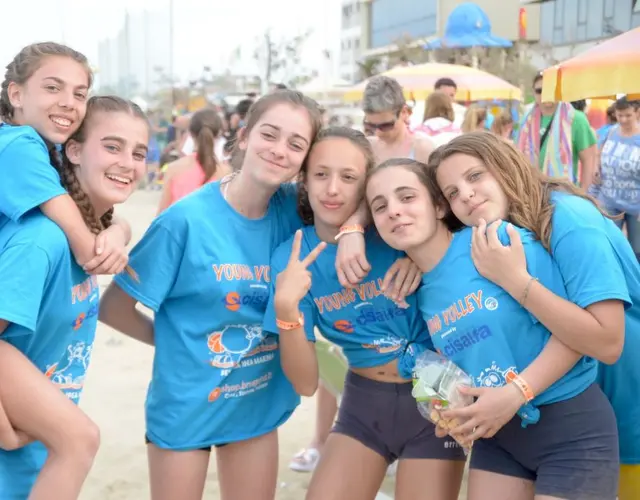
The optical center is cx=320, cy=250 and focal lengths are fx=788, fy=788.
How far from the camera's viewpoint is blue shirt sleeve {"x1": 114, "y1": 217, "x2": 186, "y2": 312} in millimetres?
2908

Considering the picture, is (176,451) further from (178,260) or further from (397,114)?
(397,114)

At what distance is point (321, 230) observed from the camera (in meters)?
3.12

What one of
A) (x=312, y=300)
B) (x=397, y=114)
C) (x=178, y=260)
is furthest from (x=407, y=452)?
(x=397, y=114)

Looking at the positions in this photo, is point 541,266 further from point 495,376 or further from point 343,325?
point 343,325

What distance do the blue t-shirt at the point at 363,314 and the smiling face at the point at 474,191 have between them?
0.38m

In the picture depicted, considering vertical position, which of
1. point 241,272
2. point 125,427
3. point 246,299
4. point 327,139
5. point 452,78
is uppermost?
point 452,78

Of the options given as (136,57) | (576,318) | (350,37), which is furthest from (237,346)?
(350,37)

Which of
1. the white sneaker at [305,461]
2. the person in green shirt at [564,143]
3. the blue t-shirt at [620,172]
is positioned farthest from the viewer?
the person in green shirt at [564,143]

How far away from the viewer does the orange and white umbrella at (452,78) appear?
39.8ft

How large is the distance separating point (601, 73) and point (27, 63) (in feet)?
10.1

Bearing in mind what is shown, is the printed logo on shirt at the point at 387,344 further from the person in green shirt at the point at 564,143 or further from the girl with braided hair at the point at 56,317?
the person in green shirt at the point at 564,143

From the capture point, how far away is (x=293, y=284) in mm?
2785

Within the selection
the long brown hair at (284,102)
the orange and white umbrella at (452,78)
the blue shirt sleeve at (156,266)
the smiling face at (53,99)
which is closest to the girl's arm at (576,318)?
the long brown hair at (284,102)

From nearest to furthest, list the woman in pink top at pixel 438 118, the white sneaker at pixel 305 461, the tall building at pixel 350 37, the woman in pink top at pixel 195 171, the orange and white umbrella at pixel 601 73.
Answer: the orange and white umbrella at pixel 601 73 < the white sneaker at pixel 305 461 < the woman in pink top at pixel 195 171 < the woman in pink top at pixel 438 118 < the tall building at pixel 350 37
